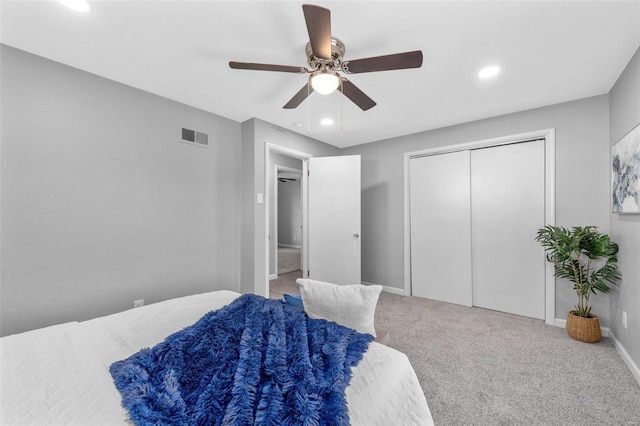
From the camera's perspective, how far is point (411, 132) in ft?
12.3

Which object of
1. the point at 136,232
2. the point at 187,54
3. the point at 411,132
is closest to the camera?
the point at 187,54

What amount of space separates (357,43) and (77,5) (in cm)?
171

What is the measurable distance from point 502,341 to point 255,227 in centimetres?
284

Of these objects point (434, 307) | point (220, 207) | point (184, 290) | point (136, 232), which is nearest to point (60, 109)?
point (136, 232)

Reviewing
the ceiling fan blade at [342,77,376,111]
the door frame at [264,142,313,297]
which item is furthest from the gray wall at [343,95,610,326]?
the ceiling fan blade at [342,77,376,111]

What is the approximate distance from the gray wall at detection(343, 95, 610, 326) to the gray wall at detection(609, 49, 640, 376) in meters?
0.16

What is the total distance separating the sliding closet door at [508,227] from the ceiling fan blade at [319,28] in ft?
9.13

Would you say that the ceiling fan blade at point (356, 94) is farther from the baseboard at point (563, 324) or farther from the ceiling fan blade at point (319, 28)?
the baseboard at point (563, 324)

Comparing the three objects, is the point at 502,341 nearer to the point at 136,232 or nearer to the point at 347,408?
the point at 347,408

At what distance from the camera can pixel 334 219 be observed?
12.6 ft

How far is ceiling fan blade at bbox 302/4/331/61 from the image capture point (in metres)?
1.18

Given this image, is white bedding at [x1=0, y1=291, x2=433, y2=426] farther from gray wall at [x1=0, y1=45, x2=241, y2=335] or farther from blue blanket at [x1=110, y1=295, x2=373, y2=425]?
gray wall at [x1=0, y1=45, x2=241, y2=335]

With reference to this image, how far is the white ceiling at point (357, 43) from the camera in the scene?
60.0 inches

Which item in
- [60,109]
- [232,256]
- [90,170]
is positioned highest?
[60,109]
